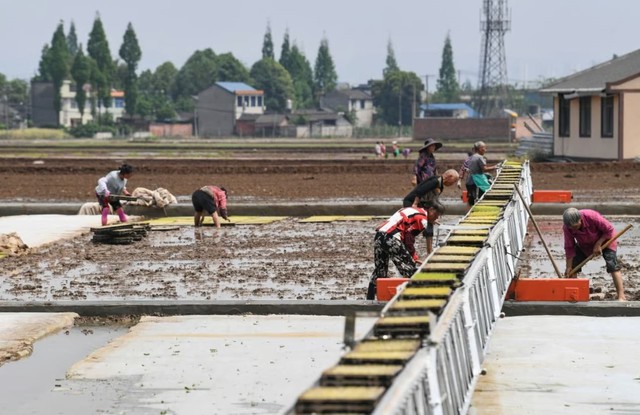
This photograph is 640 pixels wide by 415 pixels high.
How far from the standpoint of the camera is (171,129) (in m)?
158

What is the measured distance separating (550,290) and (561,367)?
10.1 feet

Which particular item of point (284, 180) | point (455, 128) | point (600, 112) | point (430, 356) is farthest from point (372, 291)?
point (455, 128)

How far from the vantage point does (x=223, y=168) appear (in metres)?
46.1

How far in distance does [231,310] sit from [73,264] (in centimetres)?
595

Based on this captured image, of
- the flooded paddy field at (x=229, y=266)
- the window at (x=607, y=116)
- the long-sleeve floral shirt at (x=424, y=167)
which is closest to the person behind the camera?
the flooded paddy field at (x=229, y=266)

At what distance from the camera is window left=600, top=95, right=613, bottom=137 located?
46.2 metres

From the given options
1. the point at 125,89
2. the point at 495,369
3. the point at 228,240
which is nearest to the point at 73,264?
the point at 228,240

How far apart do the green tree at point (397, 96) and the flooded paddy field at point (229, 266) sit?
16488cm

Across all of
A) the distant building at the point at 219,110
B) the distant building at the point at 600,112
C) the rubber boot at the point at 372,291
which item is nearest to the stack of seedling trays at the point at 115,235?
the rubber boot at the point at 372,291

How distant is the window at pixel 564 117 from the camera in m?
49.7

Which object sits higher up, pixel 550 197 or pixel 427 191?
pixel 427 191

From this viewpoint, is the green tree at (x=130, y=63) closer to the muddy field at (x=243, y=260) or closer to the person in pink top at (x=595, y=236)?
the muddy field at (x=243, y=260)

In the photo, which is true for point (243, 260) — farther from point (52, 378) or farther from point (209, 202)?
point (52, 378)

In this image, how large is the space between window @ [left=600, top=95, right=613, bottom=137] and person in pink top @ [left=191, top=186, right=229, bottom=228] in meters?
23.2
